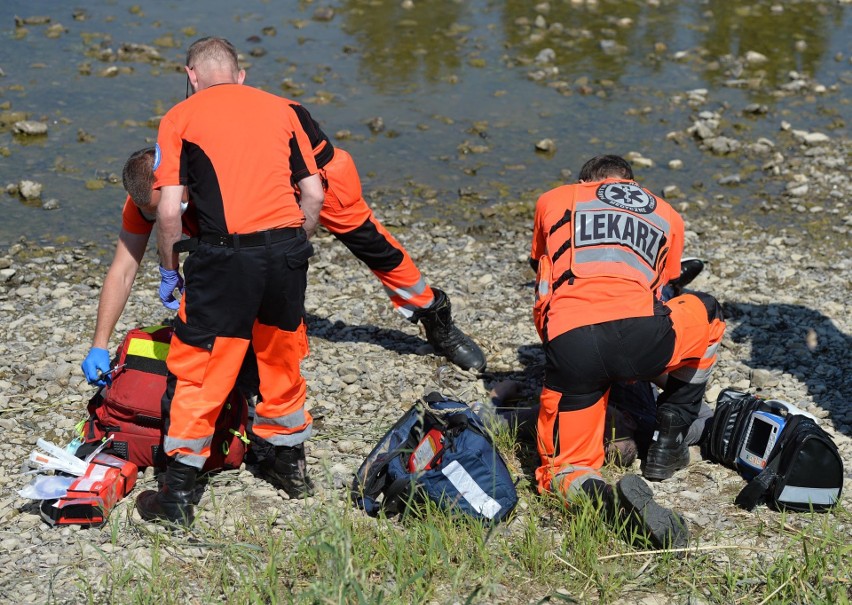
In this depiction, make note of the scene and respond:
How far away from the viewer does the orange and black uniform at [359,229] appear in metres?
6.11

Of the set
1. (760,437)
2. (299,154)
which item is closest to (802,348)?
(760,437)

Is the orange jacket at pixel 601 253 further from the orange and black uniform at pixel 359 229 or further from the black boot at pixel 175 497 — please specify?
the black boot at pixel 175 497

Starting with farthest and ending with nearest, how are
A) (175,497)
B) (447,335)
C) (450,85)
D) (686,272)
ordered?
(450,85) < (447,335) < (686,272) < (175,497)

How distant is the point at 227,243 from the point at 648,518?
2302 millimetres

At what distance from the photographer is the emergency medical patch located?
17.2 ft

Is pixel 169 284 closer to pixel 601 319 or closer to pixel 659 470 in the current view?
pixel 601 319

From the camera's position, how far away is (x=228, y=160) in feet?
15.2

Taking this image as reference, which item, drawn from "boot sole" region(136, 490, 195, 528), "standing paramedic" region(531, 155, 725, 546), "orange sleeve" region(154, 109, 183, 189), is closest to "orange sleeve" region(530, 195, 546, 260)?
"standing paramedic" region(531, 155, 725, 546)

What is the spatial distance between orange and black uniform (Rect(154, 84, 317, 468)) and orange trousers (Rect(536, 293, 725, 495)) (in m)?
1.35

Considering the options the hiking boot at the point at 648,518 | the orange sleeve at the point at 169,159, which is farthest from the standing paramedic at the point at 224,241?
the hiking boot at the point at 648,518

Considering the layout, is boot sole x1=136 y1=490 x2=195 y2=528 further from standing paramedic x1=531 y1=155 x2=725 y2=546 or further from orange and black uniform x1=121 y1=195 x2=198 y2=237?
standing paramedic x1=531 y1=155 x2=725 y2=546

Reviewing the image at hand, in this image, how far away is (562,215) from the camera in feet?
17.5

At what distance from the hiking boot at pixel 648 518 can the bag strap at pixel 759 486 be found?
1.79ft

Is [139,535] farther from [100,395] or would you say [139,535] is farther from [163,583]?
[100,395]
